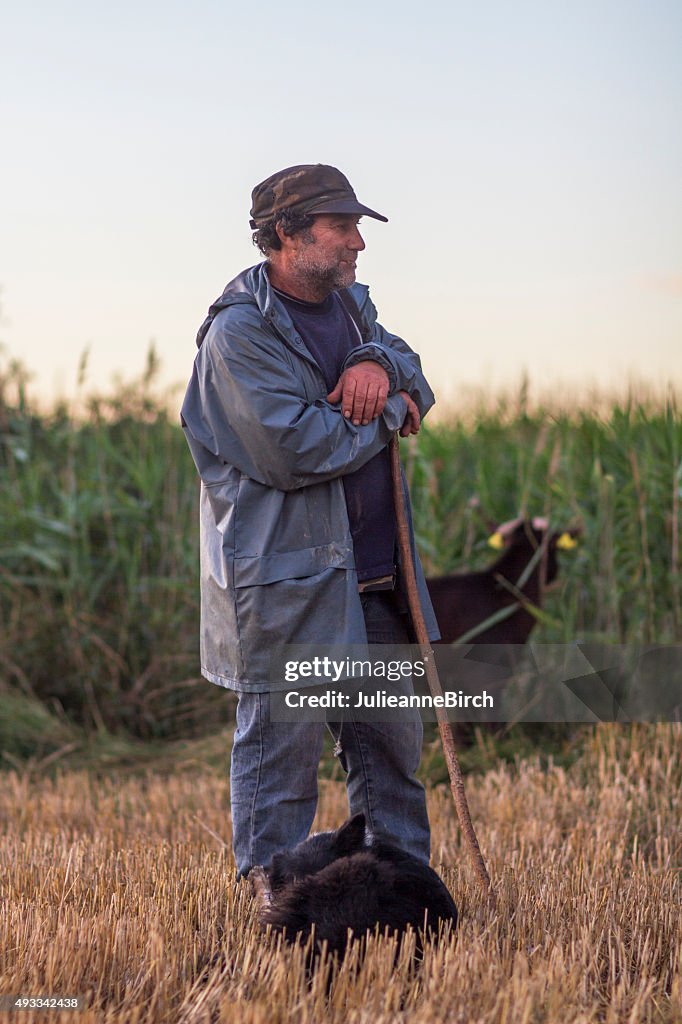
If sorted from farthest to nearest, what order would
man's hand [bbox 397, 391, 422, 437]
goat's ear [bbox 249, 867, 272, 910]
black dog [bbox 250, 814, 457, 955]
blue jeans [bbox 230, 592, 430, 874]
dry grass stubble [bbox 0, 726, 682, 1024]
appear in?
man's hand [bbox 397, 391, 422, 437]
blue jeans [bbox 230, 592, 430, 874]
goat's ear [bbox 249, 867, 272, 910]
black dog [bbox 250, 814, 457, 955]
dry grass stubble [bbox 0, 726, 682, 1024]

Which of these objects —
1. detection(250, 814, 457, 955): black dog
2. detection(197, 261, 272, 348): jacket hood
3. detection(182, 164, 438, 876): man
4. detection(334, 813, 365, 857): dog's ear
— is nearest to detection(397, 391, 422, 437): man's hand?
detection(182, 164, 438, 876): man

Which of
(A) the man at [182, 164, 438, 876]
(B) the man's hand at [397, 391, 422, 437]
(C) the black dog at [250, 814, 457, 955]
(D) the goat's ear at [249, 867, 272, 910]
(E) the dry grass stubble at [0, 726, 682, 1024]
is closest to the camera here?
(E) the dry grass stubble at [0, 726, 682, 1024]

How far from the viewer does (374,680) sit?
3598 mm

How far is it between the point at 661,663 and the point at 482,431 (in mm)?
2327

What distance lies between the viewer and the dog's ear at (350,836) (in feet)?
10.5

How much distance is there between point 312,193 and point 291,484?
34.6 inches

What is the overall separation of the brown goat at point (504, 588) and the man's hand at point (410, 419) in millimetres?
2017

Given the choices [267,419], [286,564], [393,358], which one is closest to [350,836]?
[286,564]

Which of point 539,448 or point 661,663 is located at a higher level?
point 539,448

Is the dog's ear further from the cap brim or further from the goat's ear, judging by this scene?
the cap brim

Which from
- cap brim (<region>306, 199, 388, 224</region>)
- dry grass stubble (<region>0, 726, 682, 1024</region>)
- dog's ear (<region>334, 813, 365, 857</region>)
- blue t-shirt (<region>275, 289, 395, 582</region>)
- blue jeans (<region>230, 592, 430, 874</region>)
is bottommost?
dry grass stubble (<region>0, 726, 682, 1024</region>)

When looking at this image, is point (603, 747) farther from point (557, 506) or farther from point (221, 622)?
point (221, 622)

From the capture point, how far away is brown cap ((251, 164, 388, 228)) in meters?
3.37

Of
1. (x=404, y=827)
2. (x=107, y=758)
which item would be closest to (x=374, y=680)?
(x=404, y=827)
